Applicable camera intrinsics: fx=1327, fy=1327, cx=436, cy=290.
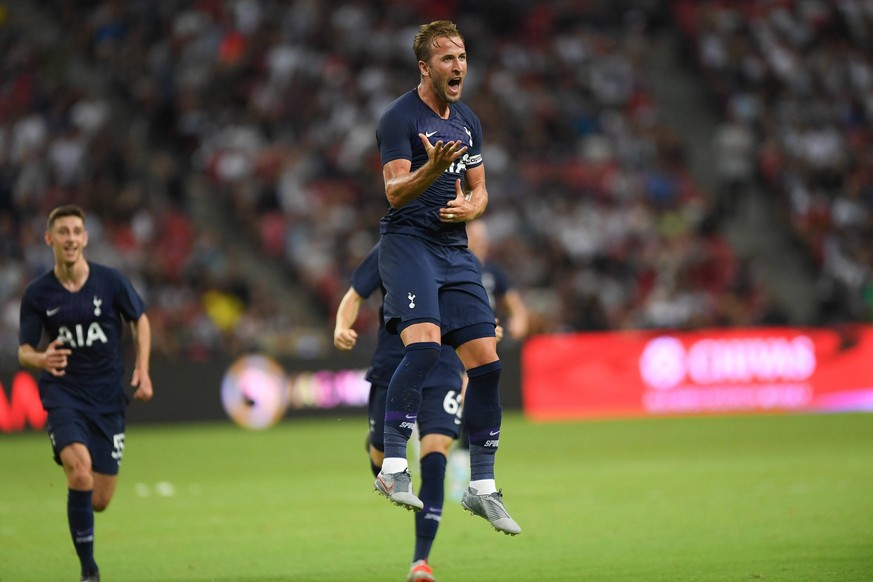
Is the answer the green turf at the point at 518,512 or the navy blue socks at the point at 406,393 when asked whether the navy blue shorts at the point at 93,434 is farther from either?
the navy blue socks at the point at 406,393

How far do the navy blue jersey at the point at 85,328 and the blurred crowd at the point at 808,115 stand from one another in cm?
1819

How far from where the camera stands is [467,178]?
8141mm

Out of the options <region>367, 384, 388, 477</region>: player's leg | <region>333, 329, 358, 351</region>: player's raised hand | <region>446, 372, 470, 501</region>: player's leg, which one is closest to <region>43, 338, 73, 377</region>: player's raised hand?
<region>333, 329, 358, 351</region>: player's raised hand

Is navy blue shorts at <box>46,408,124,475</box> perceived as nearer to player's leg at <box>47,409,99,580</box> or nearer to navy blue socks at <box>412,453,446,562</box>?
player's leg at <box>47,409,99,580</box>

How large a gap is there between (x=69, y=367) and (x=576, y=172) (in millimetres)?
18669

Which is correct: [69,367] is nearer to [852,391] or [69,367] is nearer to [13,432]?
[13,432]

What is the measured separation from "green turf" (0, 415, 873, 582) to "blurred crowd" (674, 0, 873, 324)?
6241 millimetres

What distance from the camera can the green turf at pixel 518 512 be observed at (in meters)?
9.45

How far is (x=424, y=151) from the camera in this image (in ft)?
25.9

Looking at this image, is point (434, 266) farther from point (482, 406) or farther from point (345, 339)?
point (345, 339)

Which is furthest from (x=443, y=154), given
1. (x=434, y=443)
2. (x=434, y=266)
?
(x=434, y=443)

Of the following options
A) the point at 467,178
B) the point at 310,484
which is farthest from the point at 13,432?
the point at 467,178

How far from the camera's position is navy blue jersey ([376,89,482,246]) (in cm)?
783

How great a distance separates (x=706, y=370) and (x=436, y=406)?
48.1 ft
